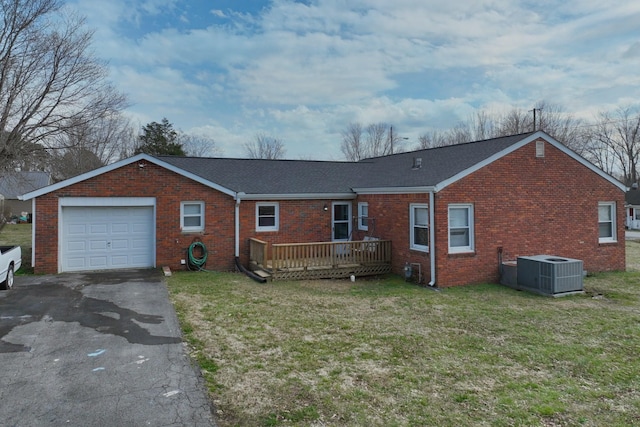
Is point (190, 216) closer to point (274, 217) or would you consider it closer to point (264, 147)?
point (274, 217)

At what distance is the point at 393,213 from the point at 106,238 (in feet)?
31.0

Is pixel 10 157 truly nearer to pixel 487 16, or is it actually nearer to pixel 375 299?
pixel 375 299

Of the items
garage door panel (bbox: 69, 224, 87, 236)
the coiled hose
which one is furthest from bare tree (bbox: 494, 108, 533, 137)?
garage door panel (bbox: 69, 224, 87, 236)

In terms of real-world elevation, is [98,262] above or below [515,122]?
below

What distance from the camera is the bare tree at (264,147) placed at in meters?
52.5

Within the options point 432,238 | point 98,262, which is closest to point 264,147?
point 98,262

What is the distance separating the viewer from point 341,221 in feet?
54.0

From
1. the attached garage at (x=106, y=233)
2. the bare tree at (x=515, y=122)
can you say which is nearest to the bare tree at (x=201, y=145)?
the bare tree at (x=515, y=122)

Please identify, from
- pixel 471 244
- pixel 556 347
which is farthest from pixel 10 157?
pixel 556 347

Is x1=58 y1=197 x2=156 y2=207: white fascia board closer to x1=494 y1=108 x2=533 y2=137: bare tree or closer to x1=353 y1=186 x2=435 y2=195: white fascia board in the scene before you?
x1=353 y1=186 x2=435 y2=195: white fascia board

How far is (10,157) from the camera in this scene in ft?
59.9

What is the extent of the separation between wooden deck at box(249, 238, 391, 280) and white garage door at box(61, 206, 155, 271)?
361 cm

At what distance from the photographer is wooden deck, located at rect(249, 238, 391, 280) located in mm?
12820

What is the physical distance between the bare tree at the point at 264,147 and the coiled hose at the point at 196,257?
127ft
